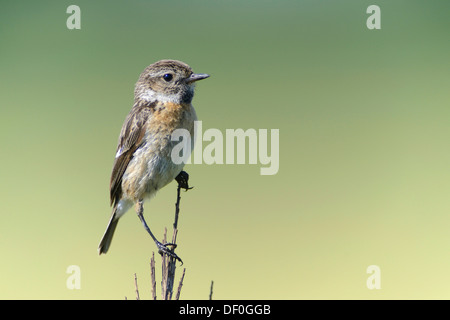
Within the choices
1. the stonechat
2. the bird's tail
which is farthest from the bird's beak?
the bird's tail

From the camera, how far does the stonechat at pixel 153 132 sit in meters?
3.87

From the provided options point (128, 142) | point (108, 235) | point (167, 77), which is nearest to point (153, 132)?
point (128, 142)

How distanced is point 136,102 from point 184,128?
0.51 m

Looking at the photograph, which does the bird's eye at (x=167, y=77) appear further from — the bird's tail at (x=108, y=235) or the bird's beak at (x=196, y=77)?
the bird's tail at (x=108, y=235)

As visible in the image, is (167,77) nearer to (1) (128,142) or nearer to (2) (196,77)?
(2) (196,77)

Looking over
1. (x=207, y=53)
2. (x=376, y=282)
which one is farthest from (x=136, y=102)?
(x=207, y=53)

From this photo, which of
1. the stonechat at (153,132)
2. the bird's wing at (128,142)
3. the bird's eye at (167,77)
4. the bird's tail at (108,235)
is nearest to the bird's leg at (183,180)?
the stonechat at (153,132)

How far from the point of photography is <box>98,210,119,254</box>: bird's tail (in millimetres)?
4043

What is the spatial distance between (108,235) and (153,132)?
0.90m

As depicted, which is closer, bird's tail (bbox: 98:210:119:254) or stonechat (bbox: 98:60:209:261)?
stonechat (bbox: 98:60:209:261)

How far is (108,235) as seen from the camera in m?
4.12

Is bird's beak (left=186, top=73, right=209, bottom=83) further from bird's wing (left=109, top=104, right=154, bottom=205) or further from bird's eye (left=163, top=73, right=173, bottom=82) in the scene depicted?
bird's wing (left=109, top=104, right=154, bottom=205)

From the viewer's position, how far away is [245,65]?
8969mm
